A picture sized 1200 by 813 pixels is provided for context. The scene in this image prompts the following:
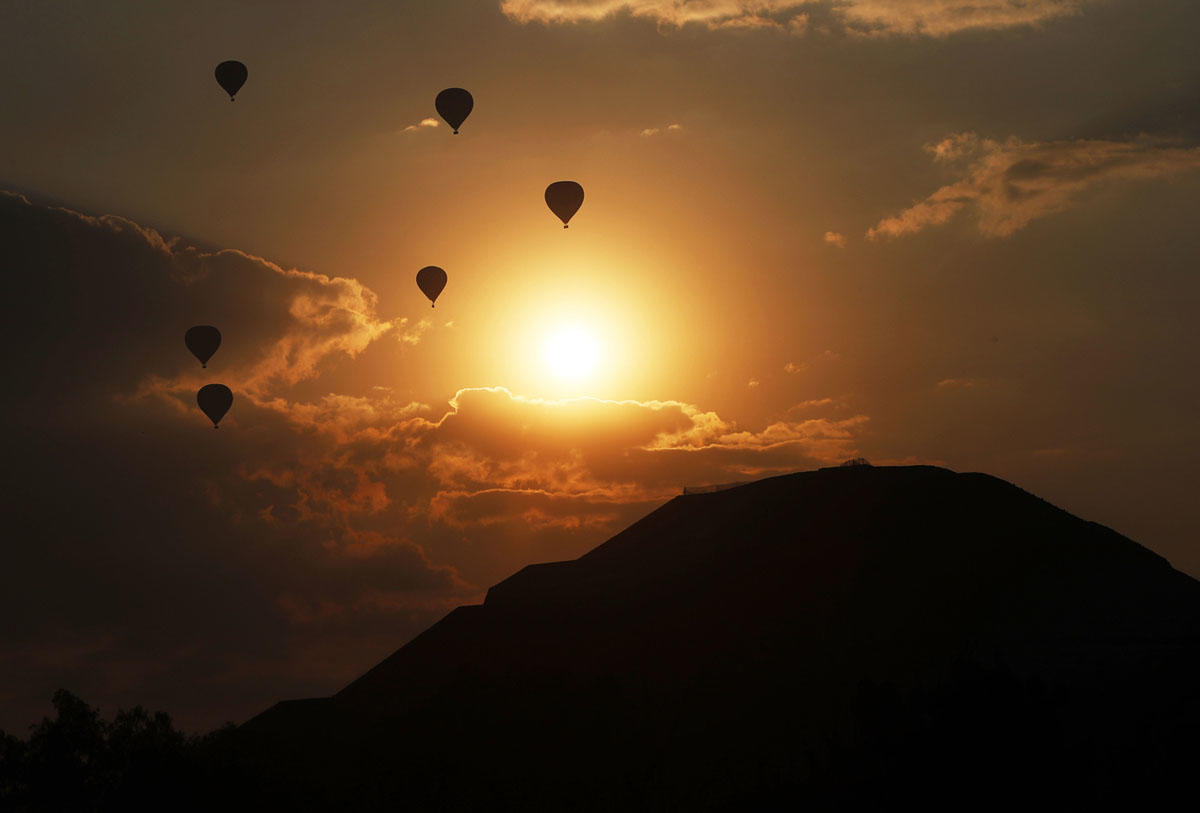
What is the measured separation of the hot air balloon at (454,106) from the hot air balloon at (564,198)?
9.63 meters

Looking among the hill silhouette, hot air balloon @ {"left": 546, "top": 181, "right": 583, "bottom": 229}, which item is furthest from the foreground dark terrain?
hot air balloon @ {"left": 546, "top": 181, "right": 583, "bottom": 229}

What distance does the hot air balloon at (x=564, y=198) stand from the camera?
334 ft

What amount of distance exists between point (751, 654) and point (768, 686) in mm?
5830

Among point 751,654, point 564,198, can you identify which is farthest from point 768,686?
point 564,198

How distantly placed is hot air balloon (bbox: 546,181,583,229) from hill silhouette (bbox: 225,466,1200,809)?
45786mm

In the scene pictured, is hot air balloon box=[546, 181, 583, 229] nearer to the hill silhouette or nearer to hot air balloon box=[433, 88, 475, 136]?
hot air balloon box=[433, 88, 475, 136]

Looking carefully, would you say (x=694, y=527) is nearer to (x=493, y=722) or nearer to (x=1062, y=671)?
(x=493, y=722)

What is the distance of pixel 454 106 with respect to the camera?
99062 mm

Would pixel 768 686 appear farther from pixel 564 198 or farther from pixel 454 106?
pixel 454 106

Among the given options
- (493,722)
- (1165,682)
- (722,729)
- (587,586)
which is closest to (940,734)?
(1165,682)

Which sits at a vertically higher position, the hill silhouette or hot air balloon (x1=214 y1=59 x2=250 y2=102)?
hot air balloon (x1=214 y1=59 x2=250 y2=102)

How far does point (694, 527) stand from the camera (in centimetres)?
14412

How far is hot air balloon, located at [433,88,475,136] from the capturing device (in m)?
98.7

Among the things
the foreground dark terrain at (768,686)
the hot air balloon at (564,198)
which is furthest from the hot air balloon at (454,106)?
the foreground dark terrain at (768,686)
